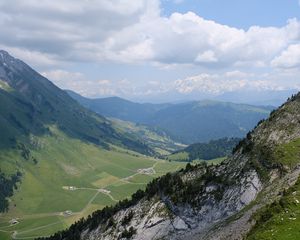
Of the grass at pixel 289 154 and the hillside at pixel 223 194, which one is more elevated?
the grass at pixel 289 154

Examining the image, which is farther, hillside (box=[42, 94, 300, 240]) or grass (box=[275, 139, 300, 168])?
grass (box=[275, 139, 300, 168])

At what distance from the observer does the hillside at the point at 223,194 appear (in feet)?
274

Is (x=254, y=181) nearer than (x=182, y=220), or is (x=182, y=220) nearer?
(x=254, y=181)

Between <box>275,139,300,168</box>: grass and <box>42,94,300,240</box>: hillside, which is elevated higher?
<box>275,139,300,168</box>: grass

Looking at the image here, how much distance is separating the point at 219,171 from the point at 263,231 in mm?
56153

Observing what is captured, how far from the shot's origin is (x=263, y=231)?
54.5m

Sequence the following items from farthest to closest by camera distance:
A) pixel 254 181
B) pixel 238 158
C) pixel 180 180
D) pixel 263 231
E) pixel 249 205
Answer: pixel 180 180
pixel 238 158
pixel 254 181
pixel 249 205
pixel 263 231

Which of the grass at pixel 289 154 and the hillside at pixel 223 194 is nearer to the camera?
the hillside at pixel 223 194

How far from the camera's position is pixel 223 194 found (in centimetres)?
9856

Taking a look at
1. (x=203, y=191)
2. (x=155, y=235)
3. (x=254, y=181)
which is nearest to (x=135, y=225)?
(x=155, y=235)

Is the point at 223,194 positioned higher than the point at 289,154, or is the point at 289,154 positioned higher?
the point at 289,154

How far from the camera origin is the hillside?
274 feet

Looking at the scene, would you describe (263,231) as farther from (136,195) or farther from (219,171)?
(136,195)

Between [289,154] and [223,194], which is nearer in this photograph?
[289,154]
